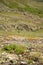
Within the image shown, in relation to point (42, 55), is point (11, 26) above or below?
below

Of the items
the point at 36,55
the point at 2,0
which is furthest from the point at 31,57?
the point at 2,0

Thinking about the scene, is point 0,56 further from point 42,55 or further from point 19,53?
point 42,55

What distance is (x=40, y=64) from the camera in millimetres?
30062

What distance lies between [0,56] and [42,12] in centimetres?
9874

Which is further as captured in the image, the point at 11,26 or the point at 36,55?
the point at 11,26

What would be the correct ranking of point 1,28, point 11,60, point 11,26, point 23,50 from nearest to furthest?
point 11,60
point 23,50
point 1,28
point 11,26

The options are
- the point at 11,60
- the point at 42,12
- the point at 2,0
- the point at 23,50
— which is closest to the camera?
the point at 11,60

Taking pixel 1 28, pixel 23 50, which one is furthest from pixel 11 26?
pixel 23 50

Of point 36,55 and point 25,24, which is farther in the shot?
point 25,24

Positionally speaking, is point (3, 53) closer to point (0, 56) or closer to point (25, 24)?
point (0, 56)

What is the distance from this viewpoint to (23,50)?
111ft

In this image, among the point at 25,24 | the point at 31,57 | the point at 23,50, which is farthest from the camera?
the point at 25,24

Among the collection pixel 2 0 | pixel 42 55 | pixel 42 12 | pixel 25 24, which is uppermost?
pixel 42 55

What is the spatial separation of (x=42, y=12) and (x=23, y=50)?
95.2 meters
